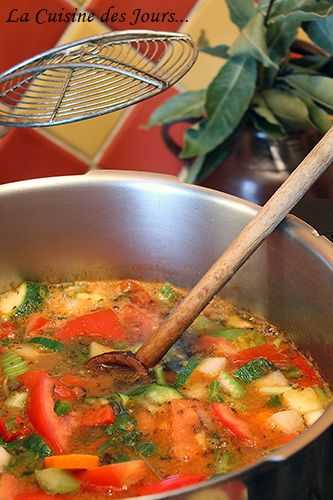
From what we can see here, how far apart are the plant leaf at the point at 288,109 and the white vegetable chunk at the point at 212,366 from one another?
0.54 meters

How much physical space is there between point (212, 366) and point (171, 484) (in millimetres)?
249

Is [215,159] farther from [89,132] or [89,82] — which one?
[89,82]

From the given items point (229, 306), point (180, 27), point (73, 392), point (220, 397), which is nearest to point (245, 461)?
point (220, 397)

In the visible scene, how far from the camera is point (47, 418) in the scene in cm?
91

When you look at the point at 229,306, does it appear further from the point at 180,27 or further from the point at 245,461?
the point at 180,27

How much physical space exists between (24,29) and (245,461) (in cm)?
87

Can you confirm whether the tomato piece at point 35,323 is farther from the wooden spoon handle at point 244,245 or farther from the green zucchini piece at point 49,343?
the wooden spoon handle at point 244,245

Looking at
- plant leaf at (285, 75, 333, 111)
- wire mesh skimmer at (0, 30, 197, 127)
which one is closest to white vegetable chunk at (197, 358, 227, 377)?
wire mesh skimmer at (0, 30, 197, 127)

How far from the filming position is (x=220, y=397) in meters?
0.97

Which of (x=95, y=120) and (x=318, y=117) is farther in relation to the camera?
(x=95, y=120)

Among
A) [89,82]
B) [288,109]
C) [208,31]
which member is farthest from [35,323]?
[208,31]

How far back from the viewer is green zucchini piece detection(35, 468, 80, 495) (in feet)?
2.65

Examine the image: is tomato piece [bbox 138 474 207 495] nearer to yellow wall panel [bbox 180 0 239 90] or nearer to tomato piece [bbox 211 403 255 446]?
tomato piece [bbox 211 403 255 446]

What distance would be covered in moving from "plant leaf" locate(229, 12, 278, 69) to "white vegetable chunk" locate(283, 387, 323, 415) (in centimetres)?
58
